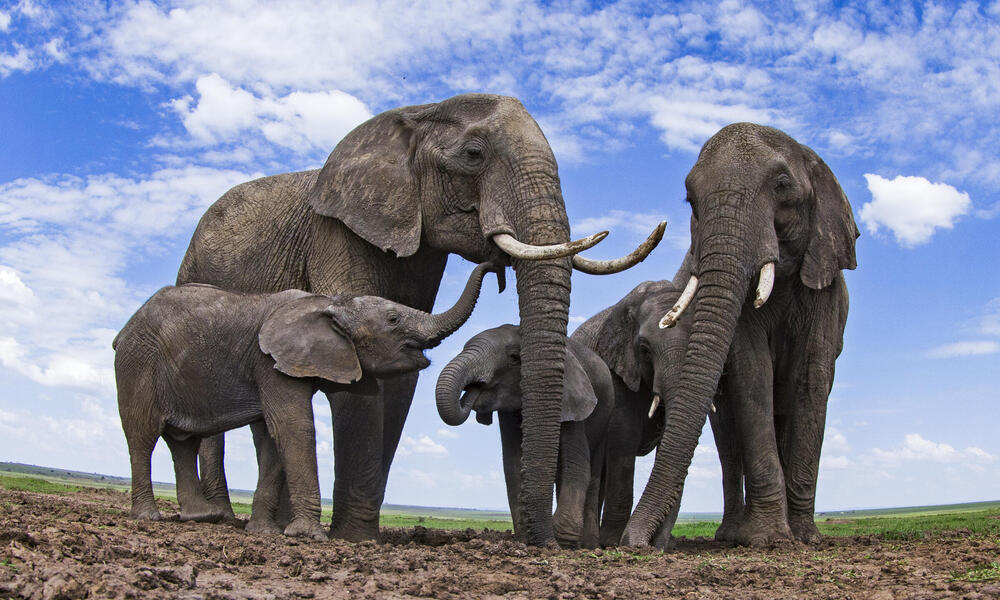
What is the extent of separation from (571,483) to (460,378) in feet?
5.35

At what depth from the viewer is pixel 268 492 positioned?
11117 mm

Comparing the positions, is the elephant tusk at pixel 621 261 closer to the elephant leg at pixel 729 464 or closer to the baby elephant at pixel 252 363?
the baby elephant at pixel 252 363

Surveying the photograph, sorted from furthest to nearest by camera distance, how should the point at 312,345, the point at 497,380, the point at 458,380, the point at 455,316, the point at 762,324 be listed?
the point at 762,324 < the point at 497,380 < the point at 455,316 < the point at 312,345 < the point at 458,380

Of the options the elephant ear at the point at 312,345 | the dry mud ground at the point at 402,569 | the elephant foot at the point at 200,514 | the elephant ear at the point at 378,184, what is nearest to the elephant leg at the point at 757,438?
the dry mud ground at the point at 402,569

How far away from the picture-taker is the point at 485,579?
7316 mm

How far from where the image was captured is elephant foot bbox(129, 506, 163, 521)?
440 inches

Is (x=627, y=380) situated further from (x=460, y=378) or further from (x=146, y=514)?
(x=146, y=514)

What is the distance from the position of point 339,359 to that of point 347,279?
4.39 feet

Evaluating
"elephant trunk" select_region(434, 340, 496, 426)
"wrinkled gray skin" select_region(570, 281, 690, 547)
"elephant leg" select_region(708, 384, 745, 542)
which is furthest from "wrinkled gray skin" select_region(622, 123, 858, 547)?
"elephant trunk" select_region(434, 340, 496, 426)

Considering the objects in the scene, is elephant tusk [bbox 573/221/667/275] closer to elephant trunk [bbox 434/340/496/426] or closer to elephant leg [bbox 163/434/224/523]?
elephant trunk [bbox 434/340/496/426]

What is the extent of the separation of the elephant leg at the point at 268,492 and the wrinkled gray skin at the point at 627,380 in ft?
11.5

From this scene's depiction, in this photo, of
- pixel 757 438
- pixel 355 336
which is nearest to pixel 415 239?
pixel 355 336

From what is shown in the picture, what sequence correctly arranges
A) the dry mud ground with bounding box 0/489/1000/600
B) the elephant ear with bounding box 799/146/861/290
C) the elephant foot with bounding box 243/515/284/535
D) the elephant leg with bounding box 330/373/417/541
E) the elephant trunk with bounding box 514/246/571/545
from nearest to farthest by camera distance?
the dry mud ground with bounding box 0/489/1000/600 < the elephant trunk with bounding box 514/246/571/545 < the elephant foot with bounding box 243/515/284/535 < the elephant leg with bounding box 330/373/417/541 < the elephant ear with bounding box 799/146/861/290

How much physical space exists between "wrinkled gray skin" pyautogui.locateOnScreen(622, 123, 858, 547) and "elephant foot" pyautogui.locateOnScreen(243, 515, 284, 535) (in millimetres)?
3308
